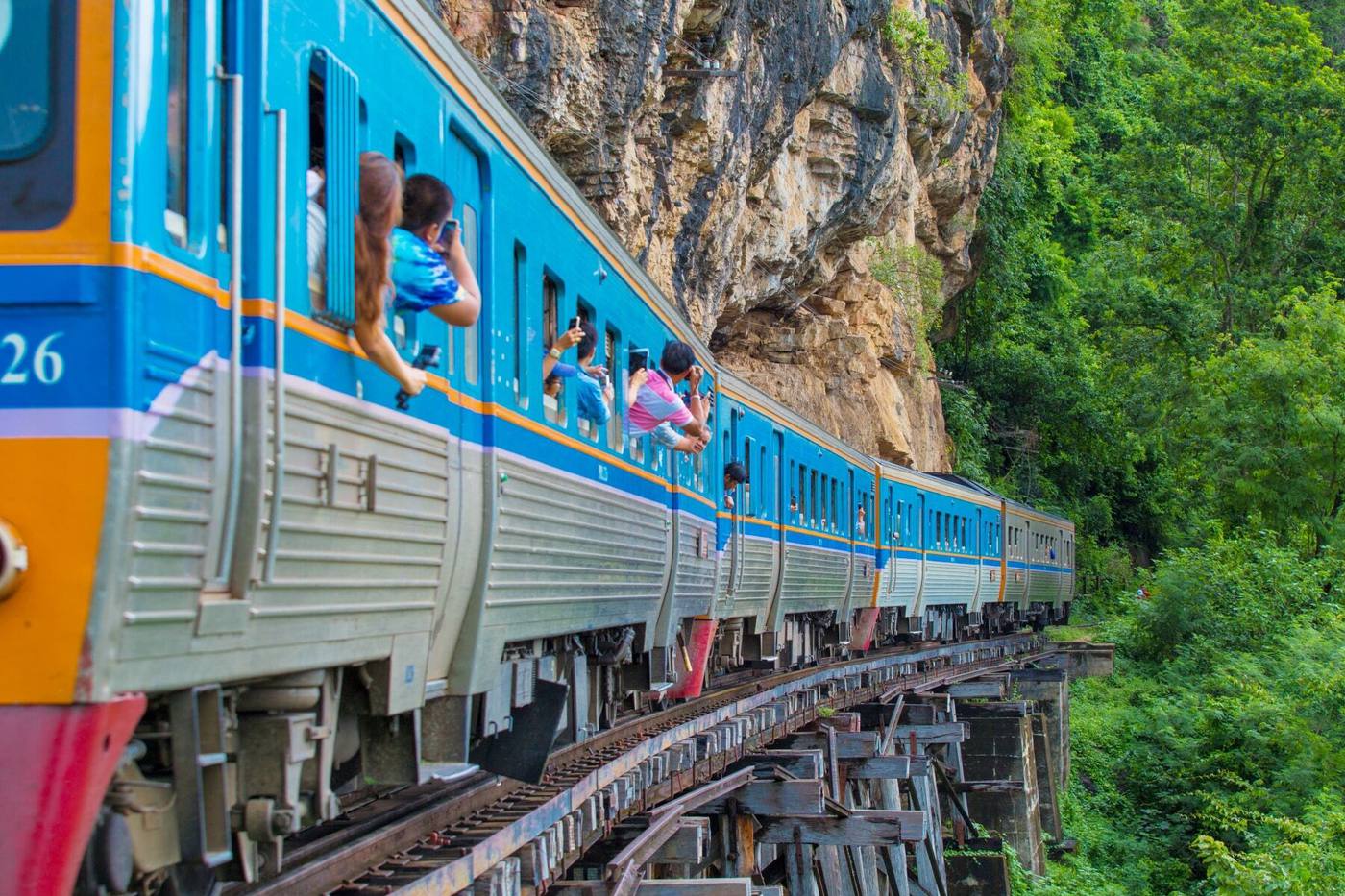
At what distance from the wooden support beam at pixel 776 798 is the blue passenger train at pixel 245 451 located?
527 cm

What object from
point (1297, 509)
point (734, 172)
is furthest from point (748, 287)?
point (1297, 509)

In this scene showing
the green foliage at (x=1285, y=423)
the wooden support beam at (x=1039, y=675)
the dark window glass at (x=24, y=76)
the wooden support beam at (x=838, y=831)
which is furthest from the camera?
the green foliage at (x=1285, y=423)

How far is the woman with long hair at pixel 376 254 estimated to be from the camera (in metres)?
4.41

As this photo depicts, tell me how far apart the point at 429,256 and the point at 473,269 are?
1078mm

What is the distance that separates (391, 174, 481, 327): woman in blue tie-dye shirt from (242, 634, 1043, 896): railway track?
6.32ft

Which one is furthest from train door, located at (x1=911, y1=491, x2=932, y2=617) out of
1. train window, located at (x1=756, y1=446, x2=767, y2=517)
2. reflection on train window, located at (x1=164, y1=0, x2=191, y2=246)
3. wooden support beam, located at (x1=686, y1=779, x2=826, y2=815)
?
reflection on train window, located at (x1=164, y1=0, x2=191, y2=246)

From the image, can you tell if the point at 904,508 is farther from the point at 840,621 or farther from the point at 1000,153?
the point at 1000,153

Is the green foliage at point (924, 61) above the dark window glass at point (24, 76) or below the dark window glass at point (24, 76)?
above

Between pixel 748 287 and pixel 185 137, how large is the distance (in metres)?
22.1

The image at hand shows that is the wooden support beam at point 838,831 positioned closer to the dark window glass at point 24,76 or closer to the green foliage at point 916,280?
the dark window glass at point 24,76

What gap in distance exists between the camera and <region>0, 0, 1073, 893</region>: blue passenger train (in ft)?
10.4

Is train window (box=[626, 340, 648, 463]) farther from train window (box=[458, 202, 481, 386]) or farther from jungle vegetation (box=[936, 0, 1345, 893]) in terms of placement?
jungle vegetation (box=[936, 0, 1345, 893])

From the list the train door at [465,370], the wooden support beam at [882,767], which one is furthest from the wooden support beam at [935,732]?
the train door at [465,370]

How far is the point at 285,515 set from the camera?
3.87m
